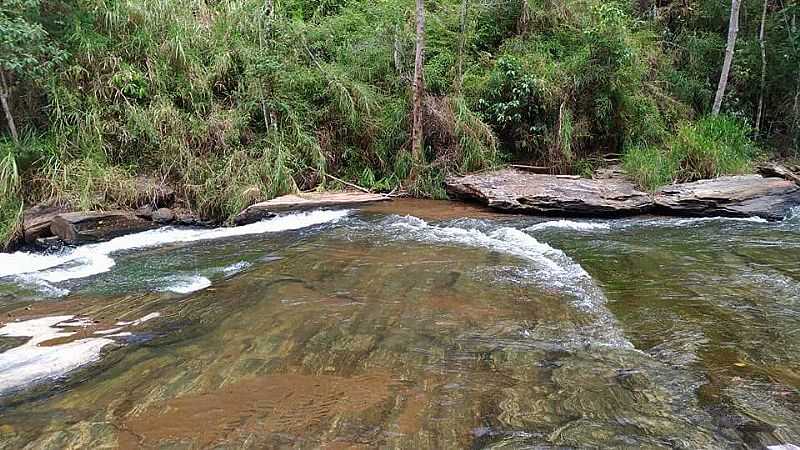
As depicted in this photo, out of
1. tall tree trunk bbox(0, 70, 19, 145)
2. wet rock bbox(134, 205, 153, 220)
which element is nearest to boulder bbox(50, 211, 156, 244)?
wet rock bbox(134, 205, 153, 220)

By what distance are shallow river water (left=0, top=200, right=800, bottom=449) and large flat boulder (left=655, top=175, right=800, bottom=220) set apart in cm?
115

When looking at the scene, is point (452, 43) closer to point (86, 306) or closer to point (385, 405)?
point (86, 306)

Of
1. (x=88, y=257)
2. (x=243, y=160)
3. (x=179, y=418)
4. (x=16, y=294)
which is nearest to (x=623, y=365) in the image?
(x=179, y=418)

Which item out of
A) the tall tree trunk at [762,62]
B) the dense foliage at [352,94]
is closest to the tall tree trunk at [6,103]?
the dense foliage at [352,94]

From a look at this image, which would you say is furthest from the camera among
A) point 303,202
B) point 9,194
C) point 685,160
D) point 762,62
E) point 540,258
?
→ point 762,62

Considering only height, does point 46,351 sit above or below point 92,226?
below

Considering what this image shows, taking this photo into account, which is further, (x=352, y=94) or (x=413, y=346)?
(x=352, y=94)

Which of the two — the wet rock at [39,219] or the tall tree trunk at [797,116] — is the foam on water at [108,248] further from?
the tall tree trunk at [797,116]

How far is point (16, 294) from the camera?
5012 millimetres

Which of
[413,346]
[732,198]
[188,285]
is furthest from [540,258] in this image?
[732,198]

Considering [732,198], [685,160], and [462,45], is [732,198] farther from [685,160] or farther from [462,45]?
[462,45]

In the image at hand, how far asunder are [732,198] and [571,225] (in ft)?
7.66

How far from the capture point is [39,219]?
7.10 meters

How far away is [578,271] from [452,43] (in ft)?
22.9
